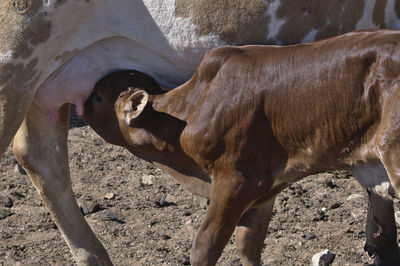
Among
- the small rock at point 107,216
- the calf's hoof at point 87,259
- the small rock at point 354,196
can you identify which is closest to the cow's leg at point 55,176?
the calf's hoof at point 87,259

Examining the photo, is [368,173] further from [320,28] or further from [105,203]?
[105,203]

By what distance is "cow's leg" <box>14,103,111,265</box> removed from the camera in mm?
4234

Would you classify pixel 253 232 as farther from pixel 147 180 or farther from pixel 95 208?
pixel 147 180

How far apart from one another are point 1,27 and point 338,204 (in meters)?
1.98

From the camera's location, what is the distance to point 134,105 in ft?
12.3

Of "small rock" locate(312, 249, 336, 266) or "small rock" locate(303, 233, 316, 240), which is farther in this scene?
"small rock" locate(303, 233, 316, 240)

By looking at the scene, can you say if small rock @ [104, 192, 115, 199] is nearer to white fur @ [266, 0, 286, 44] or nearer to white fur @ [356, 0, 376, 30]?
white fur @ [266, 0, 286, 44]

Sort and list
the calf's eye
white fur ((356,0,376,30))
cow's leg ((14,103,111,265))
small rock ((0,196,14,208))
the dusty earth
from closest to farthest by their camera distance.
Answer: white fur ((356,0,376,30)) < the calf's eye < cow's leg ((14,103,111,265)) < the dusty earth < small rock ((0,196,14,208))

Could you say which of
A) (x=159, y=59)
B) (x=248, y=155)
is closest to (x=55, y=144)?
(x=159, y=59)

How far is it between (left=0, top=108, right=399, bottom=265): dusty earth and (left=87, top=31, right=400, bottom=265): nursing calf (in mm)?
586

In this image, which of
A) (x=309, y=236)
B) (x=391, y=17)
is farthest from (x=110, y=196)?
(x=391, y=17)

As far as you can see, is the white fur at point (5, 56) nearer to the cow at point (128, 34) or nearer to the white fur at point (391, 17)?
the cow at point (128, 34)

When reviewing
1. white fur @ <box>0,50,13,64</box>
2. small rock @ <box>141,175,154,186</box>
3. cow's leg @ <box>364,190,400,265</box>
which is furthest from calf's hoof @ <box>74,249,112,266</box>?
cow's leg @ <box>364,190,400,265</box>

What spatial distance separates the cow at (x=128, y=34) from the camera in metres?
3.69
